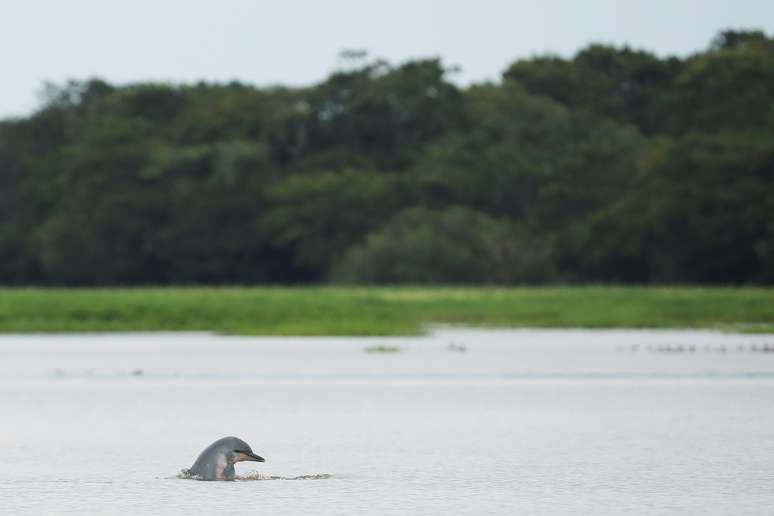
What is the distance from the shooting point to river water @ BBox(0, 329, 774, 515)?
8.60 m

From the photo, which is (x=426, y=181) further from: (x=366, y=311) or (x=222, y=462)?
(x=222, y=462)

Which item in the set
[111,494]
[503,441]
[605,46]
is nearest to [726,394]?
[503,441]

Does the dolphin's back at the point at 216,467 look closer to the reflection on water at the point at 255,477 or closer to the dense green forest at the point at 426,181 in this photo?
the reflection on water at the point at 255,477

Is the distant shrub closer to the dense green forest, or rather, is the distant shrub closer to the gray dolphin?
the dense green forest

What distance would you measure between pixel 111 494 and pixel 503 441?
364cm

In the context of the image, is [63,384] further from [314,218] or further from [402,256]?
[314,218]

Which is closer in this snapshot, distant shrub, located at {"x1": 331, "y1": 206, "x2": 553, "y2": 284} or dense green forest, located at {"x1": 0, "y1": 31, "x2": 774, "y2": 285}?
dense green forest, located at {"x1": 0, "y1": 31, "x2": 774, "y2": 285}

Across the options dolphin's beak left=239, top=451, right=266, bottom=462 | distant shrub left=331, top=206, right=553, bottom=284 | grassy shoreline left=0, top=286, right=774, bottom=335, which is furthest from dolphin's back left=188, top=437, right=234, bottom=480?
distant shrub left=331, top=206, right=553, bottom=284

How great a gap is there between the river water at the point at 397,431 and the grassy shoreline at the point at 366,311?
11110mm

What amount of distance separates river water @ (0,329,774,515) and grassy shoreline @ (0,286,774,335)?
11.1m

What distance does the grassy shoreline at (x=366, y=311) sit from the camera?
1396 inches

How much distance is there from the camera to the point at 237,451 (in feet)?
30.4

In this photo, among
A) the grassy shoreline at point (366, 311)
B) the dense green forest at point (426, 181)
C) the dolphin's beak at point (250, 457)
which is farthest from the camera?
the dense green forest at point (426, 181)

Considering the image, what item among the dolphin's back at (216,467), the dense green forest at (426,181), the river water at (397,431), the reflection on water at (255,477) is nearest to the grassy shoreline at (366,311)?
the river water at (397,431)
